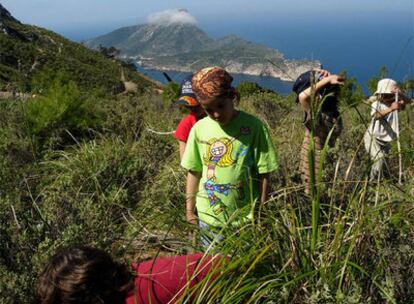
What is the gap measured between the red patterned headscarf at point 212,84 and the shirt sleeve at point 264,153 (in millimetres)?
281

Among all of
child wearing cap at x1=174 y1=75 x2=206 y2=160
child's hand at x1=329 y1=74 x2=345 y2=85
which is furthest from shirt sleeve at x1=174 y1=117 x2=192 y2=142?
child's hand at x1=329 y1=74 x2=345 y2=85

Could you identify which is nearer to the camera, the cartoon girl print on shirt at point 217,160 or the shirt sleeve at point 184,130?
the cartoon girl print on shirt at point 217,160

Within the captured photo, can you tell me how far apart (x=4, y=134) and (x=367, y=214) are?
14.1ft

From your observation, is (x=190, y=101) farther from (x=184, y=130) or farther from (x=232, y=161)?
(x=232, y=161)

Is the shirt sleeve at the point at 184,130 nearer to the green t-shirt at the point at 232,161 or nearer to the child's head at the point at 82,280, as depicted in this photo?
the green t-shirt at the point at 232,161

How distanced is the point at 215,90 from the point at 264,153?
40cm

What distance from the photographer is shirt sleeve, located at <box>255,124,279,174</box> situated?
7.43 feet

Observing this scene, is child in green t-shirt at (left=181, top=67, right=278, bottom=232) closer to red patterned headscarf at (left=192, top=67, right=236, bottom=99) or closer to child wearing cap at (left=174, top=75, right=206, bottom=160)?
red patterned headscarf at (left=192, top=67, right=236, bottom=99)

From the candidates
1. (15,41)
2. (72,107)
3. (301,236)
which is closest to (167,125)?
(72,107)

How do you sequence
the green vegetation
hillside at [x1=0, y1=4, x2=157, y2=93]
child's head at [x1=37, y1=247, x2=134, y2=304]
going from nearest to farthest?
child's head at [x1=37, y1=247, x2=134, y2=304]
the green vegetation
hillside at [x1=0, y1=4, x2=157, y2=93]

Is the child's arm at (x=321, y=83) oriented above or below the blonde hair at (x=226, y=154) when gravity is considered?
above

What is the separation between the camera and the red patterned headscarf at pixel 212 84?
6.97ft

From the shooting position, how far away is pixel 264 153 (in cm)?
229

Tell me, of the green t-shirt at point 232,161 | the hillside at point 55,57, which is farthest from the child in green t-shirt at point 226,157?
the hillside at point 55,57
